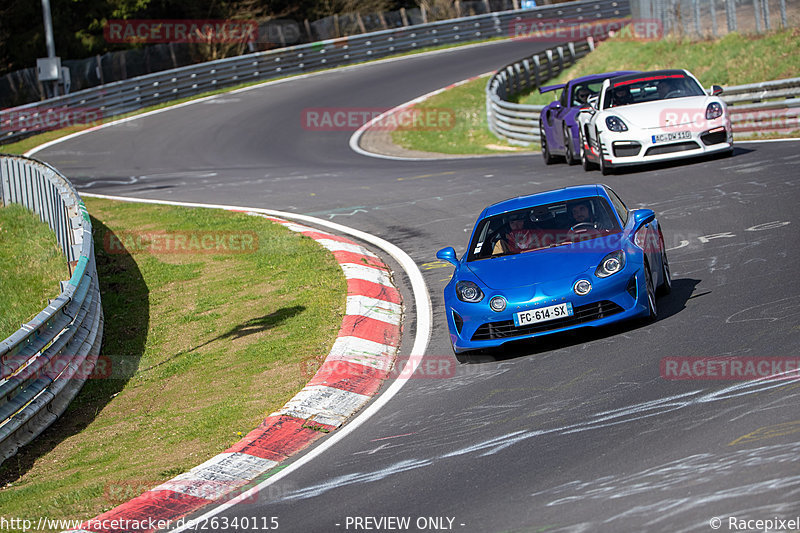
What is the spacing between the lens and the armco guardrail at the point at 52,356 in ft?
25.5

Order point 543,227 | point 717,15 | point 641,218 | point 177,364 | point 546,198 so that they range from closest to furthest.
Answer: point 641,218, point 543,227, point 546,198, point 177,364, point 717,15

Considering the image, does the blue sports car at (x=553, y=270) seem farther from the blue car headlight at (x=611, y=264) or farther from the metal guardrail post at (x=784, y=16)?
the metal guardrail post at (x=784, y=16)

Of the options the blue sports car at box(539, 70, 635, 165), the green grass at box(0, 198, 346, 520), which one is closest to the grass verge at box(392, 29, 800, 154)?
the blue sports car at box(539, 70, 635, 165)

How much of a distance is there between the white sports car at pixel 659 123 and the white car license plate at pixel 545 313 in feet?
27.6

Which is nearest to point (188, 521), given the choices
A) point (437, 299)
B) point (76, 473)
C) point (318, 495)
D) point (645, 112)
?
point (318, 495)

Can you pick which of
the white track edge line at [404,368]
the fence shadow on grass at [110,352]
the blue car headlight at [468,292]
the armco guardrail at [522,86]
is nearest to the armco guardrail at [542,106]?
the armco guardrail at [522,86]

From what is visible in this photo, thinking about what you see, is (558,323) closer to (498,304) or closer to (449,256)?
(498,304)

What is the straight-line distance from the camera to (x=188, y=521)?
590 cm

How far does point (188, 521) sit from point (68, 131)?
98.0 ft

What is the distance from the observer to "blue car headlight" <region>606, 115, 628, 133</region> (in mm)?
15914

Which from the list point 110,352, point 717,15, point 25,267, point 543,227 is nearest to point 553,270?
point 543,227

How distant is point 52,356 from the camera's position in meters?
8.54

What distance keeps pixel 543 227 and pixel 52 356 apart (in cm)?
430

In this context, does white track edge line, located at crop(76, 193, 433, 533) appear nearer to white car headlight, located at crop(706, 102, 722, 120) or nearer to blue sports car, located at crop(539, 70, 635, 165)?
blue sports car, located at crop(539, 70, 635, 165)
